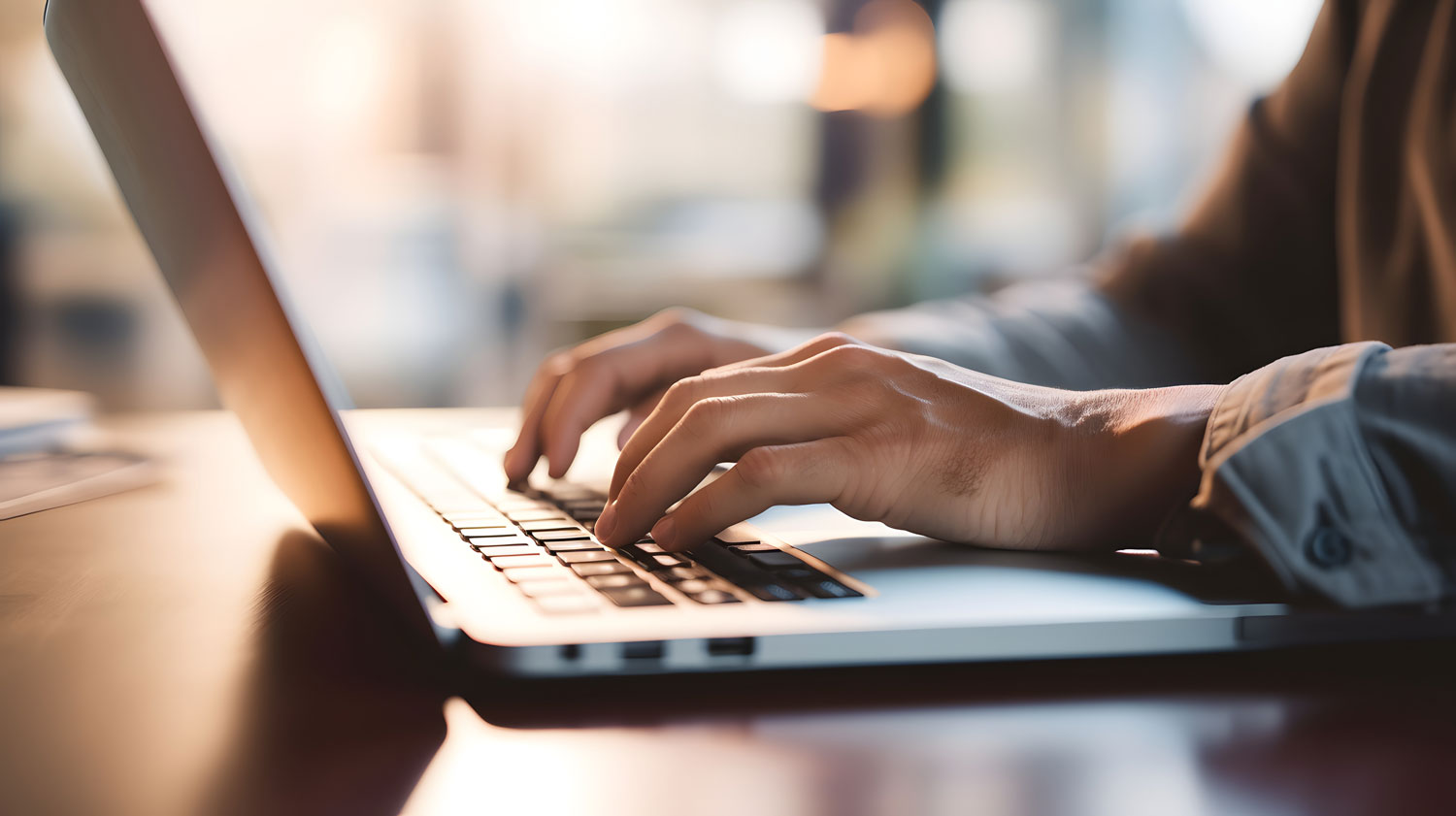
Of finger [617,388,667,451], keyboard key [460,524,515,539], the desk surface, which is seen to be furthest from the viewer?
finger [617,388,667,451]

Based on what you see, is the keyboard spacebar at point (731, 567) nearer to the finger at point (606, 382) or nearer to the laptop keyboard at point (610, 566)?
the laptop keyboard at point (610, 566)

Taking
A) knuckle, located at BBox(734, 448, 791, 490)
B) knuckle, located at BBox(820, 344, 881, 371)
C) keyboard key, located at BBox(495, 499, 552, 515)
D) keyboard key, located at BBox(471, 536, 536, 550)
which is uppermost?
knuckle, located at BBox(820, 344, 881, 371)

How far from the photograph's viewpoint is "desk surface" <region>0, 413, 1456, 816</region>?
0.68 feet

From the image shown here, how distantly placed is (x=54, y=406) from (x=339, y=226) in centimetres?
304

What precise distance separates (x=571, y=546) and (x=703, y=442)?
0.06 m

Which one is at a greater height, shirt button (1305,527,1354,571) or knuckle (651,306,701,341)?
knuckle (651,306,701,341)

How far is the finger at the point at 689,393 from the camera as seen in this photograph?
0.42m

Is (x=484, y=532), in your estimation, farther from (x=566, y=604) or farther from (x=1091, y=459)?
(x=1091, y=459)

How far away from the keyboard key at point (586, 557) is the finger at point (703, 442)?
1 centimetres

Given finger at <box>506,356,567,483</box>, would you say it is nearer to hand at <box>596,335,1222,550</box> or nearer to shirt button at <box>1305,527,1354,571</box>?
hand at <box>596,335,1222,550</box>

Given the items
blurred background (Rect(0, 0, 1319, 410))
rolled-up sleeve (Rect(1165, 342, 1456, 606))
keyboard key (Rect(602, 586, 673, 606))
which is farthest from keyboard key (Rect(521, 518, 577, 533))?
blurred background (Rect(0, 0, 1319, 410))

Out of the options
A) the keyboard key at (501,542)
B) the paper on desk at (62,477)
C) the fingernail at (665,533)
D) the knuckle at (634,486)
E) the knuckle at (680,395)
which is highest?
the knuckle at (680,395)

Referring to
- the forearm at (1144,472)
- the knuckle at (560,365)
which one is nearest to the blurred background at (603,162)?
the knuckle at (560,365)

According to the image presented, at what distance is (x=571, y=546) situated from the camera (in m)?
0.39
